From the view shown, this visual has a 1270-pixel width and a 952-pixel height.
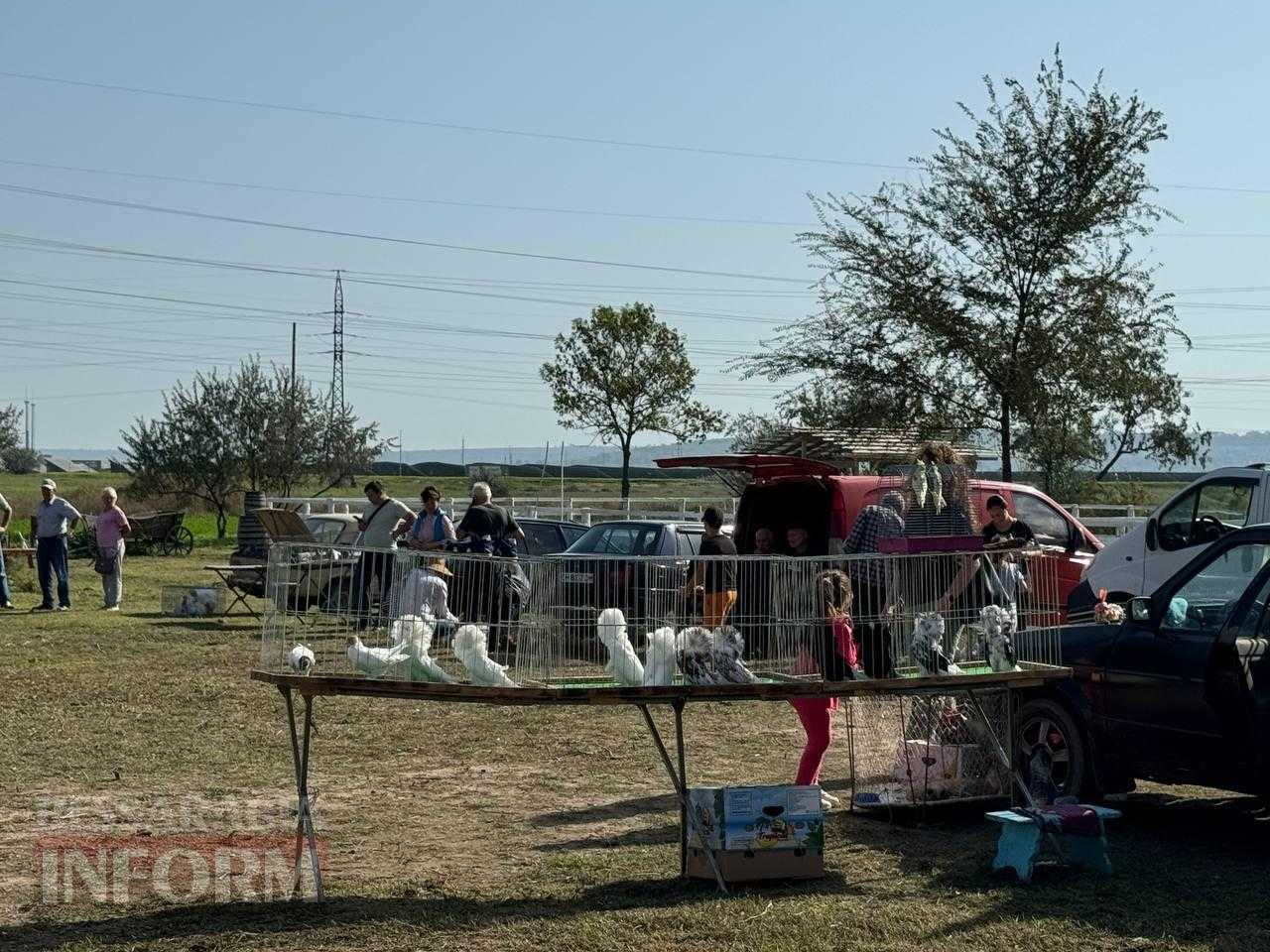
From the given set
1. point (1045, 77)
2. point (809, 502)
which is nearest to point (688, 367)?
point (1045, 77)

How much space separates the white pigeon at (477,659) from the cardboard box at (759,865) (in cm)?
127

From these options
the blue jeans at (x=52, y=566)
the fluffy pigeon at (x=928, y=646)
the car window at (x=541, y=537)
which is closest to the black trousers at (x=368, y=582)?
the fluffy pigeon at (x=928, y=646)

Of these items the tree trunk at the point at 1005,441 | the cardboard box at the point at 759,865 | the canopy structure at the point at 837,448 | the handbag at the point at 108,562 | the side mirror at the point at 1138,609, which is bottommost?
the cardboard box at the point at 759,865

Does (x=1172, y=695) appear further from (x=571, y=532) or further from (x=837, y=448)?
(x=571, y=532)

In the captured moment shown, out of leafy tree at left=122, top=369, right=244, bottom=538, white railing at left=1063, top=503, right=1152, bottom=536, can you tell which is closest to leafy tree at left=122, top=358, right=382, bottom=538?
leafy tree at left=122, top=369, right=244, bottom=538

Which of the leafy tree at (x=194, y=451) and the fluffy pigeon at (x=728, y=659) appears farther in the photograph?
the leafy tree at (x=194, y=451)

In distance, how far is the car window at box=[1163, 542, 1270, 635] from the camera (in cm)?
923

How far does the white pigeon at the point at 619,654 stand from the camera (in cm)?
776

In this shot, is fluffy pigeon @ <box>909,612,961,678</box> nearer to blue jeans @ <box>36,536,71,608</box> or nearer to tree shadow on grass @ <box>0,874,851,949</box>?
tree shadow on grass @ <box>0,874,851,949</box>

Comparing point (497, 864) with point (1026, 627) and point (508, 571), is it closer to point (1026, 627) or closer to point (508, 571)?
point (508, 571)

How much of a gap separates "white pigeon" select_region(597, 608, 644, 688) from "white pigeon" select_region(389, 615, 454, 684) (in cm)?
74

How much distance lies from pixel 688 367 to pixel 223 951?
155 feet

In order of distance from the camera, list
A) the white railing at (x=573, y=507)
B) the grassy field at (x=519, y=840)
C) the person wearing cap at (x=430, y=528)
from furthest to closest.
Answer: the white railing at (x=573, y=507)
the person wearing cap at (x=430, y=528)
the grassy field at (x=519, y=840)

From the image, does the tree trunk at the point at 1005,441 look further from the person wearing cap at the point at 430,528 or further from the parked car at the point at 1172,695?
the parked car at the point at 1172,695
